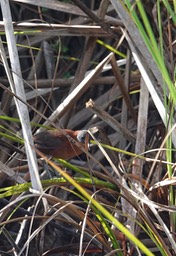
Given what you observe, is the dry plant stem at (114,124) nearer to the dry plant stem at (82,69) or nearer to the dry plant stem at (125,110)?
the dry plant stem at (125,110)

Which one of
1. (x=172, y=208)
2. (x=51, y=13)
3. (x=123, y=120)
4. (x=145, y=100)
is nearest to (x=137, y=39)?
(x=145, y=100)

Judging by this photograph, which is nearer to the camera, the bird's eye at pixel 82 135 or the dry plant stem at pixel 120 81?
the dry plant stem at pixel 120 81

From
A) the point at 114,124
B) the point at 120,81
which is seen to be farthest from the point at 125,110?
the point at 114,124

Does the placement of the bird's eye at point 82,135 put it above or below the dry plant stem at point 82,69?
below

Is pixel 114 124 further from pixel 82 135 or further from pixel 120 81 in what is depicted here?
pixel 82 135

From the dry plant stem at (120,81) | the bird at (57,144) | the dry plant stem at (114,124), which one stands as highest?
the dry plant stem at (120,81)

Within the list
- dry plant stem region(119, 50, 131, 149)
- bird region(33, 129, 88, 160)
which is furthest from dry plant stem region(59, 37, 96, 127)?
dry plant stem region(119, 50, 131, 149)

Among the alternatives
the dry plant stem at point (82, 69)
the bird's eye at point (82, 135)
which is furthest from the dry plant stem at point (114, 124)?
the dry plant stem at point (82, 69)

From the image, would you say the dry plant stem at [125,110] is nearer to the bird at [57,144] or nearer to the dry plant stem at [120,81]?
the dry plant stem at [120,81]

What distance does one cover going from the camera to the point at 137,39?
2.00 metres

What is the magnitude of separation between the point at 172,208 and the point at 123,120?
90cm

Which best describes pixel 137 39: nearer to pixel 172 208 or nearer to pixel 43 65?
pixel 172 208

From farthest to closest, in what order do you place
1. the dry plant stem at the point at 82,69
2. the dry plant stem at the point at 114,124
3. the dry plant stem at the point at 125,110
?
1. the dry plant stem at the point at 82,69
2. the dry plant stem at the point at 125,110
3. the dry plant stem at the point at 114,124

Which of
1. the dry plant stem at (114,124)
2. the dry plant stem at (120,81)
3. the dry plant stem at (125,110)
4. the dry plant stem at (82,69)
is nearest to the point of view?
the dry plant stem at (114,124)
